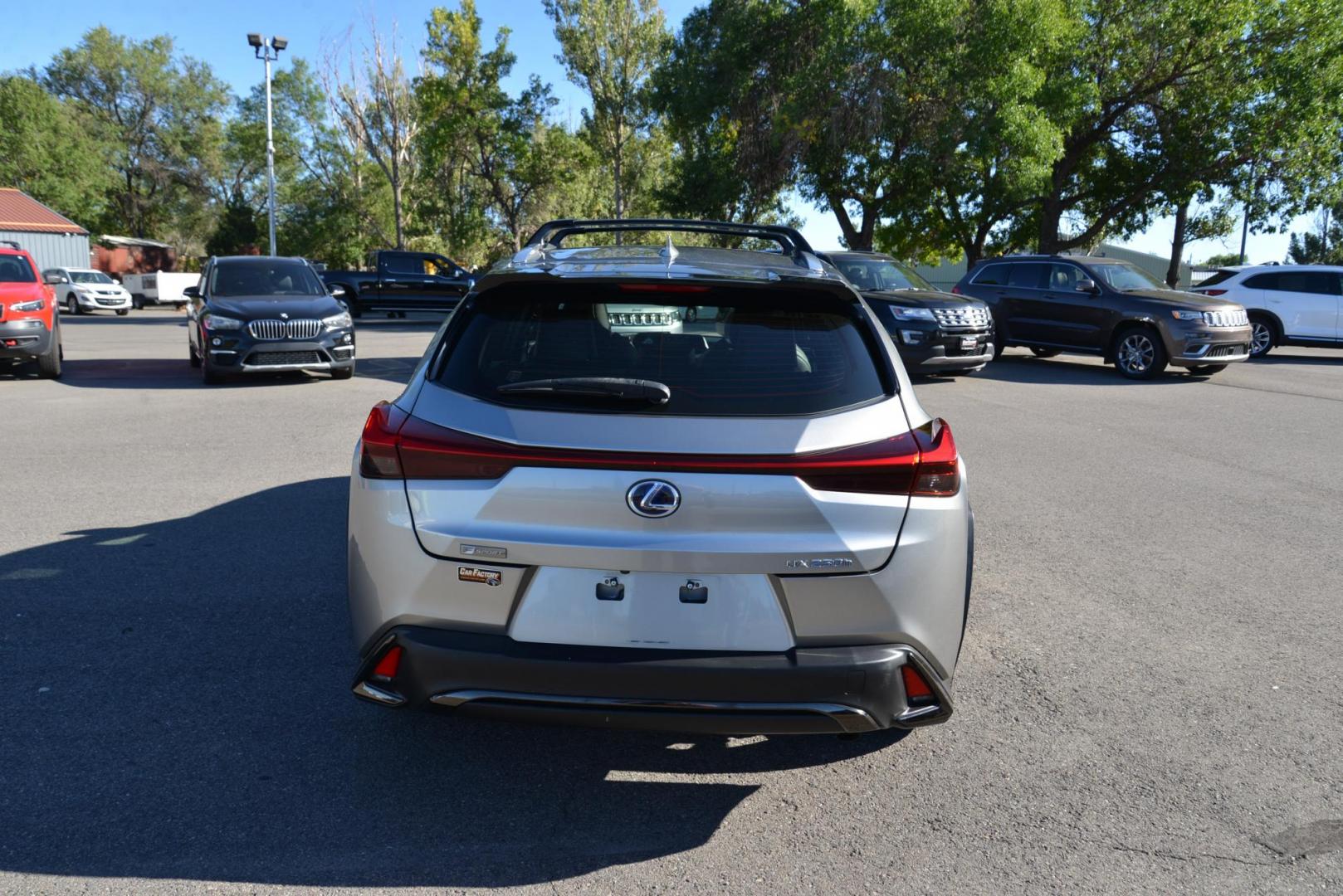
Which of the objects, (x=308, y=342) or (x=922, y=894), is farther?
(x=308, y=342)

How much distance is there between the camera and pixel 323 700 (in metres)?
3.89

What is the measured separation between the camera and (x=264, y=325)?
13406 millimetres

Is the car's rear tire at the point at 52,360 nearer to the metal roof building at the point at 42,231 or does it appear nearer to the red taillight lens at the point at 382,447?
the red taillight lens at the point at 382,447

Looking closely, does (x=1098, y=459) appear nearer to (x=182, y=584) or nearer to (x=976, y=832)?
(x=976, y=832)

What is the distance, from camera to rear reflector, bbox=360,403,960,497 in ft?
9.13

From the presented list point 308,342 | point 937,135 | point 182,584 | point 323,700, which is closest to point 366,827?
point 323,700

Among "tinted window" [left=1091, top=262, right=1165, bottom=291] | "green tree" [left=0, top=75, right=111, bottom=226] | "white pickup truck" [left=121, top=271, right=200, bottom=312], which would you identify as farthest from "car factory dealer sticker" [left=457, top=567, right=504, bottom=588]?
"green tree" [left=0, top=75, right=111, bottom=226]

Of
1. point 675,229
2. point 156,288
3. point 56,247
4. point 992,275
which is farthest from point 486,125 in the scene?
point 675,229

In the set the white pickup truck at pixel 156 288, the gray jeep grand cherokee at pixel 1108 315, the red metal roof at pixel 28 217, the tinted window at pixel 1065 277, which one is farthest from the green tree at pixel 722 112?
the red metal roof at pixel 28 217

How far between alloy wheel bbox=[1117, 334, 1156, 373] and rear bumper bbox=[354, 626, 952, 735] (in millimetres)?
14600

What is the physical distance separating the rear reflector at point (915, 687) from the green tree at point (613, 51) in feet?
119

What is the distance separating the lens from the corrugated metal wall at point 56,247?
5094 centimetres

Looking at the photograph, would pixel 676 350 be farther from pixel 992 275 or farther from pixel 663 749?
pixel 992 275

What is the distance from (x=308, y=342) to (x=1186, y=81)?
924 inches
